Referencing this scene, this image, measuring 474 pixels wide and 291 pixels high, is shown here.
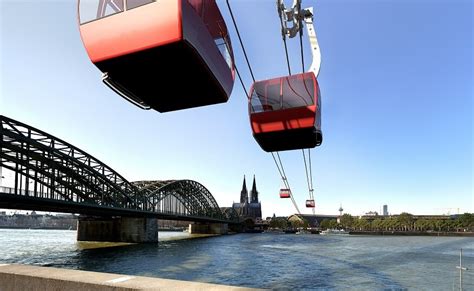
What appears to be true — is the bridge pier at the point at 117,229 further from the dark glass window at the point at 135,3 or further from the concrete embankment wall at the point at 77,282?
the concrete embankment wall at the point at 77,282

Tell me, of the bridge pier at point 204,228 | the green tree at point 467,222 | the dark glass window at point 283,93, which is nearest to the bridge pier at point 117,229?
the bridge pier at point 204,228

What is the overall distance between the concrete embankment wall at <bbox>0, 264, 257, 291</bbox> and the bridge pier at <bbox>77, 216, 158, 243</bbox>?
77657 mm

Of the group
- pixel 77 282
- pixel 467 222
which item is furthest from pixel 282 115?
pixel 467 222

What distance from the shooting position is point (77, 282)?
4.68 meters

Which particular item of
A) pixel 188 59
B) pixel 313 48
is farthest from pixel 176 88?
pixel 313 48

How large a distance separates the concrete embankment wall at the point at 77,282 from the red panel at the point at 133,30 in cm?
473

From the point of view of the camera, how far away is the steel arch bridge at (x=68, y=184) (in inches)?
1940

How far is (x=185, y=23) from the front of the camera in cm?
745

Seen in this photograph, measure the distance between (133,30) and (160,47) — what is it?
0.83 metres

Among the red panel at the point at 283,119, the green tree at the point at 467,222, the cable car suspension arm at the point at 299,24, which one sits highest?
the cable car suspension arm at the point at 299,24

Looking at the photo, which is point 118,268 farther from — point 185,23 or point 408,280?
point 185,23

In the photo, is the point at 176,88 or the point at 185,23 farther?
the point at 176,88

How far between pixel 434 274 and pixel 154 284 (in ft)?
124

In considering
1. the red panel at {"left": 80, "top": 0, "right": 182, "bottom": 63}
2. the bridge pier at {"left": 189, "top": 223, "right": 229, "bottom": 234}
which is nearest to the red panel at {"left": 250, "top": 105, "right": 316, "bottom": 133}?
the red panel at {"left": 80, "top": 0, "right": 182, "bottom": 63}
